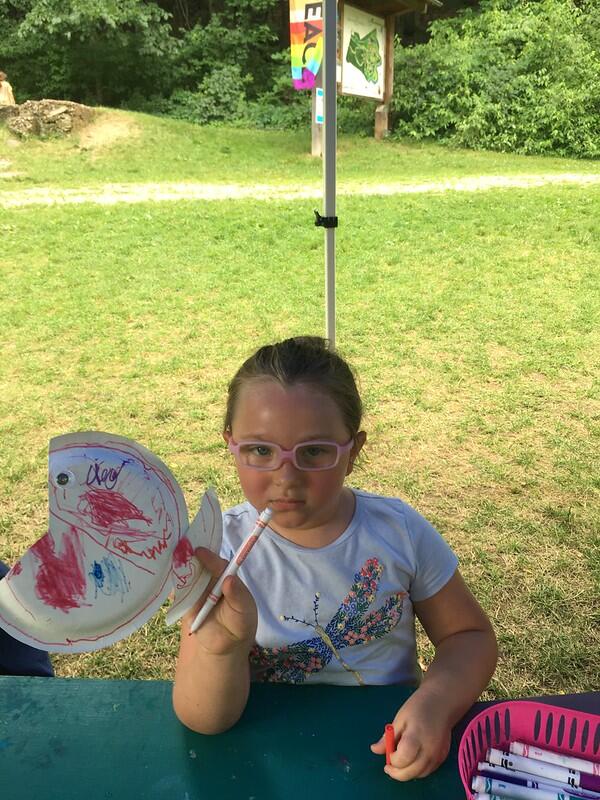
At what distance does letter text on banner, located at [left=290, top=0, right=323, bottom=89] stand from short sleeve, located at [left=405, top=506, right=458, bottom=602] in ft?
11.3

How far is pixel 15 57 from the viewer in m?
17.0

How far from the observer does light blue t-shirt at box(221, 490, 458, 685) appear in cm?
105

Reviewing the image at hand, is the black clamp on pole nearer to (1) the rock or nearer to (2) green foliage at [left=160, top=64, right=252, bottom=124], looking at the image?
(1) the rock

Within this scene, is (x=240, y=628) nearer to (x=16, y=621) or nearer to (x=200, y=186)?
(x=16, y=621)

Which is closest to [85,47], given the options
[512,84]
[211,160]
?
[211,160]

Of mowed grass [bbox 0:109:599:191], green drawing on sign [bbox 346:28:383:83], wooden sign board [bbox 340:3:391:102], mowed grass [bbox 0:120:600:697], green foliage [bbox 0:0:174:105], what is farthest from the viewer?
green foliage [bbox 0:0:174:105]

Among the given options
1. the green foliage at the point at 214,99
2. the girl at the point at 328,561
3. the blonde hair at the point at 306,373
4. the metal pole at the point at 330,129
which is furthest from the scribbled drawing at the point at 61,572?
the green foliage at the point at 214,99

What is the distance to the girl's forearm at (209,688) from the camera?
847 mm

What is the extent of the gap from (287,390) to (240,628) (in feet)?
1.17

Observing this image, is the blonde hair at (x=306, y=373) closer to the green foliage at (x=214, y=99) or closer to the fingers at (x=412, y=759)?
the fingers at (x=412, y=759)

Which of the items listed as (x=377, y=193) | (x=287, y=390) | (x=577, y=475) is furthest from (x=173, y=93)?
(x=287, y=390)

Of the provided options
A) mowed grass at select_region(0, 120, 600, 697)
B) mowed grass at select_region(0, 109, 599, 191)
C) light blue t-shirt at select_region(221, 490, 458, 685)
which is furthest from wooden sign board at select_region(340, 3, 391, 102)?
mowed grass at select_region(0, 109, 599, 191)

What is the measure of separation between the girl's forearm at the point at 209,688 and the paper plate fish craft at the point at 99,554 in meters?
0.13

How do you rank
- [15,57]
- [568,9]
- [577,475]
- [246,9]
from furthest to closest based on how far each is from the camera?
[246,9] → [15,57] → [568,9] → [577,475]
